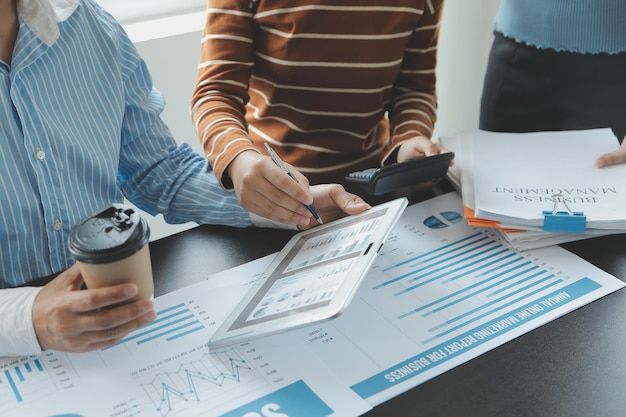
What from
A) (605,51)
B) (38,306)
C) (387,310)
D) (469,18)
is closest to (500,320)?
(387,310)

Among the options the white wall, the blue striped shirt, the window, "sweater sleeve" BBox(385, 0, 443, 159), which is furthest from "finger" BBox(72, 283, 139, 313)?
the window

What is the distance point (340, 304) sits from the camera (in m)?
0.74

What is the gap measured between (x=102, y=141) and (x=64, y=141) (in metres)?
0.07

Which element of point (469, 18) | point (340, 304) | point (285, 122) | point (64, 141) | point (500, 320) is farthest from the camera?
point (469, 18)

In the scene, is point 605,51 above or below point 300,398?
above

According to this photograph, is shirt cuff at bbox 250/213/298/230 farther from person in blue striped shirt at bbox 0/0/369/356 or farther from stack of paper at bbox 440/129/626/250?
stack of paper at bbox 440/129/626/250

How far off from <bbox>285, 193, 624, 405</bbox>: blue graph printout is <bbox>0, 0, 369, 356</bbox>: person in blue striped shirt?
0.42 feet

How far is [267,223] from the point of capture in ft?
3.51

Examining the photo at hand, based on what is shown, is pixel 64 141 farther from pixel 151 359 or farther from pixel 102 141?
pixel 151 359

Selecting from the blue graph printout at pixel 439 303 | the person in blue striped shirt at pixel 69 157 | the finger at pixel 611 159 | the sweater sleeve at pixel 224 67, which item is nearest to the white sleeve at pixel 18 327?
the person in blue striped shirt at pixel 69 157

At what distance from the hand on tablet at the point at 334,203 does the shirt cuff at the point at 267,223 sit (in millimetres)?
20

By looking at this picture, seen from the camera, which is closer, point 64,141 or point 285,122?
point 64,141

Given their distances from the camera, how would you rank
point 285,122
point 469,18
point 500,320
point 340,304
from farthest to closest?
1. point 469,18
2. point 285,122
3. point 500,320
4. point 340,304

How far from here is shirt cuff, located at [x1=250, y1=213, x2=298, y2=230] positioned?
106 centimetres
